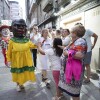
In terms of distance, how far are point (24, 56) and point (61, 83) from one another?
6.31 ft

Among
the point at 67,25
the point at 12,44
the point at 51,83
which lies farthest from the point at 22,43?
the point at 67,25

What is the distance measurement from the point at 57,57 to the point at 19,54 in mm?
1195

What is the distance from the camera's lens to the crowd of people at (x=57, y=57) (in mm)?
3930

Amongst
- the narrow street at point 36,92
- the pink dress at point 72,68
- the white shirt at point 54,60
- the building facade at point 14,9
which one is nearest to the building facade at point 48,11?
the narrow street at point 36,92

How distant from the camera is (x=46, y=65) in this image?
6715 mm

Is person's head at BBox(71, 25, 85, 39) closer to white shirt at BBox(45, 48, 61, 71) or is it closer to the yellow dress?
white shirt at BBox(45, 48, 61, 71)

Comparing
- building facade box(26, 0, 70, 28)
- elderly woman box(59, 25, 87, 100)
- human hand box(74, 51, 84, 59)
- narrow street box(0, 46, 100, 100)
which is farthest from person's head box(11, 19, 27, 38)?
building facade box(26, 0, 70, 28)

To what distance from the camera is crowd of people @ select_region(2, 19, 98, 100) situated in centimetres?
393

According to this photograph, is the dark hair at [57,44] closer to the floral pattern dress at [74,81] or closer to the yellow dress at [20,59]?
the floral pattern dress at [74,81]

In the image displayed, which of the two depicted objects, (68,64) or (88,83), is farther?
(88,83)

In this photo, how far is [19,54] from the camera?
5.94 metres

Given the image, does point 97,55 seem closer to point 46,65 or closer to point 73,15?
point 46,65

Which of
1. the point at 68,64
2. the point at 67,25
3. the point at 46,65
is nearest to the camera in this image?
the point at 68,64

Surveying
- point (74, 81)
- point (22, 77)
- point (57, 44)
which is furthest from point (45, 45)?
point (74, 81)
